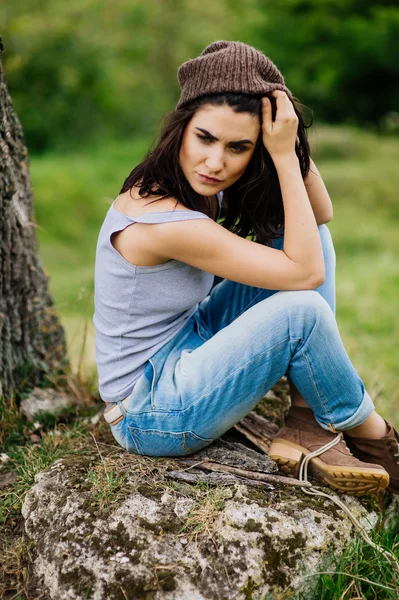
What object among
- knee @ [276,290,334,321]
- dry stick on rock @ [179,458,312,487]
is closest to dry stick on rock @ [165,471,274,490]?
dry stick on rock @ [179,458,312,487]

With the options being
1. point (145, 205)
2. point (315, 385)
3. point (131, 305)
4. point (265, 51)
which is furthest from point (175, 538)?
point (265, 51)

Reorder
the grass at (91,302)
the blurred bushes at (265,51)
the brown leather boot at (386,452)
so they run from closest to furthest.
Result: the grass at (91,302), the brown leather boot at (386,452), the blurred bushes at (265,51)

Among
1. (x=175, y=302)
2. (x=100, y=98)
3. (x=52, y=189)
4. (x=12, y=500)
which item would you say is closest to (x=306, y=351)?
(x=175, y=302)

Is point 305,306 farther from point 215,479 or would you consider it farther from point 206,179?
point 215,479

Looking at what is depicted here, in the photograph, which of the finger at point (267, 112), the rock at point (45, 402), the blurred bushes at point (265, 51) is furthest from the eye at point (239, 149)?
the blurred bushes at point (265, 51)

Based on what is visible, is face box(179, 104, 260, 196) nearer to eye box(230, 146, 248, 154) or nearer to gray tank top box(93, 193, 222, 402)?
eye box(230, 146, 248, 154)

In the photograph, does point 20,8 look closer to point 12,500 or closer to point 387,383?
point 387,383

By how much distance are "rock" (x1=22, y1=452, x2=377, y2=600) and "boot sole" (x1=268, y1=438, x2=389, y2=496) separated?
7 cm

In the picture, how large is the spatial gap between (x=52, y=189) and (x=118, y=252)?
31.1 ft

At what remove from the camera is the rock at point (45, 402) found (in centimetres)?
294

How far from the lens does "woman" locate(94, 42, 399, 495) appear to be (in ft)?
7.27

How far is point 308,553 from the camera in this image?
2.10 m

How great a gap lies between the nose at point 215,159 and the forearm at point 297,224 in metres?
0.22

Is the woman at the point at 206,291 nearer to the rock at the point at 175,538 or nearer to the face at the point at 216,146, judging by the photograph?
the face at the point at 216,146
